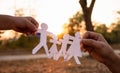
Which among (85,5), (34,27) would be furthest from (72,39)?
(85,5)

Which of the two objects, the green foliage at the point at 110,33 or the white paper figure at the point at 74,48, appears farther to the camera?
the green foliage at the point at 110,33

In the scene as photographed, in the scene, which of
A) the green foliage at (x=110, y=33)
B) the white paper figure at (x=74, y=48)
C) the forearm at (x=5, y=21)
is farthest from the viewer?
the green foliage at (x=110, y=33)

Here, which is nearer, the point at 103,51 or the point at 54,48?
the point at 103,51

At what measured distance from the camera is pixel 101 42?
192 cm

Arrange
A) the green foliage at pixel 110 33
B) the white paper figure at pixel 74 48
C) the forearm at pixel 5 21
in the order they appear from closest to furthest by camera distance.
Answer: the forearm at pixel 5 21
the white paper figure at pixel 74 48
the green foliage at pixel 110 33

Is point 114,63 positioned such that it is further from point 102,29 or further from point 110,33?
point 110,33

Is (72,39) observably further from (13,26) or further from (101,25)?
(101,25)

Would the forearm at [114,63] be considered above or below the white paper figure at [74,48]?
below

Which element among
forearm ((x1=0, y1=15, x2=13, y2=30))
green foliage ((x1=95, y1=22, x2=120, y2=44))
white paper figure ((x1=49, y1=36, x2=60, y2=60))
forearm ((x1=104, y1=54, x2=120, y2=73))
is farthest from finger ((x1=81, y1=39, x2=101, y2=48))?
green foliage ((x1=95, y1=22, x2=120, y2=44))

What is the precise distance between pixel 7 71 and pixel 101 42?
308 inches

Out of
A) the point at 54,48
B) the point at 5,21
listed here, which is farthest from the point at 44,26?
the point at 5,21

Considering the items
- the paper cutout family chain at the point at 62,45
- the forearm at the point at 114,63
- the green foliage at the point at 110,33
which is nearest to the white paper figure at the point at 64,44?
the paper cutout family chain at the point at 62,45

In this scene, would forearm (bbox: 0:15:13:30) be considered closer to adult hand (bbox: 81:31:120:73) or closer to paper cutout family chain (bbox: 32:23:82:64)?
paper cutout family chain (bbox: 32:23:82:64)

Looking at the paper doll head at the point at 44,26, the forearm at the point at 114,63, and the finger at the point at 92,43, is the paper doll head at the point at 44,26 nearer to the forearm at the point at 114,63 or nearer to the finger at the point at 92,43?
the finger at the point at 92,43
